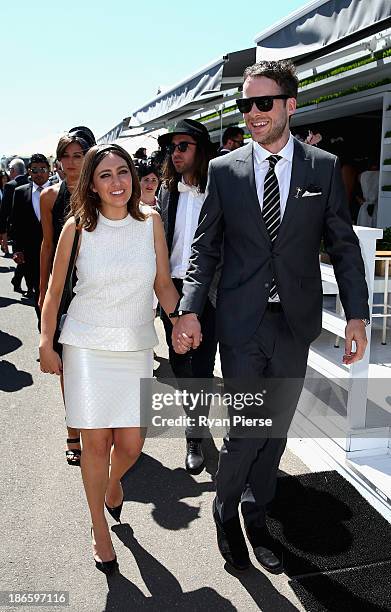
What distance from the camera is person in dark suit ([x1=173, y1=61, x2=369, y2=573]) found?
2.97 metres

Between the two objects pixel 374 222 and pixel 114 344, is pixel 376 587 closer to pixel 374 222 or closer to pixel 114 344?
pixel 114 344

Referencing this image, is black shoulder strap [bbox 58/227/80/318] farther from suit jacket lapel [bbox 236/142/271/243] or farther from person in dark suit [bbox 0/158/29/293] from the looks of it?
person in dark suit [bbox 0/158/29/293]

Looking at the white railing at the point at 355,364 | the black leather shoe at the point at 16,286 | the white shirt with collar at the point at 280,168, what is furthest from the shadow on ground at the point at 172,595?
the black leather shoe at the point at 16,286

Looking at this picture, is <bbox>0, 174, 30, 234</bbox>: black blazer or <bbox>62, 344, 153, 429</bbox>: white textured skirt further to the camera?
<bbox>0, 174, 30, 234</bbox>: black blazer

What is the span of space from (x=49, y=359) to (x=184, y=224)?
1.62m

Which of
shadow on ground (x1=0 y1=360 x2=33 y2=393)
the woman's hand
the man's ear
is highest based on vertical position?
the man's ear

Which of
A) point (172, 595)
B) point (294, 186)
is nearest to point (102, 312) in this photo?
point (294, 186)

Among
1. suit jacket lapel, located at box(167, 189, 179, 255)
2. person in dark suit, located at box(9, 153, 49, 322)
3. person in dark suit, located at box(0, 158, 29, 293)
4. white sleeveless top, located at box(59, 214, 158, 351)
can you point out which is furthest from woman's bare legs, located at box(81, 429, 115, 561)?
person in dark suit, located at box(0, 158, 29, 293)

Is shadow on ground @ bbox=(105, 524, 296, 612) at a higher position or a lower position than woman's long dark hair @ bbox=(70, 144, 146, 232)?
lower

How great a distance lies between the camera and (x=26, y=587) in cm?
291

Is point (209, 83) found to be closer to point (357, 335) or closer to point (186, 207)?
point (186, 207)

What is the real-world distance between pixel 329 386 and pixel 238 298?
7.24ft

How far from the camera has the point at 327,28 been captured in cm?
415

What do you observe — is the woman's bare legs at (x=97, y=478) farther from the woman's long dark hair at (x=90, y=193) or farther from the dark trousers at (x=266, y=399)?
the woman's long dark hair at (x=90, y=193)
